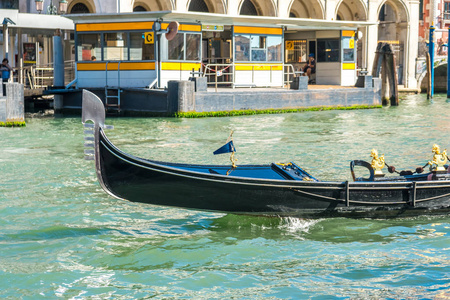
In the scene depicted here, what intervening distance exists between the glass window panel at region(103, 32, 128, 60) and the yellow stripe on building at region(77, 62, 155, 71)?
26cm

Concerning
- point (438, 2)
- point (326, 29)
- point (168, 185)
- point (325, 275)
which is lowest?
point (325, 275)

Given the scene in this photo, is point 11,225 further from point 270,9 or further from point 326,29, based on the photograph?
point 270,9

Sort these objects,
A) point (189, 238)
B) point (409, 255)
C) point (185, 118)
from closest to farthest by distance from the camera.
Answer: point (409, 255), point (189, 238), point (185, 118)

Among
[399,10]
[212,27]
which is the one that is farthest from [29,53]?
[399,10]

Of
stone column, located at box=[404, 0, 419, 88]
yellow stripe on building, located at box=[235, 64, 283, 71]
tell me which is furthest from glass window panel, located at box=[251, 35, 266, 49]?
stone column, located at box=[404, 0, 419, 88]

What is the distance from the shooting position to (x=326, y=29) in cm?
2980

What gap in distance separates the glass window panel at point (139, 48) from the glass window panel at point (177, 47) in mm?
673

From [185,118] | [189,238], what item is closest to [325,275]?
[189,238]

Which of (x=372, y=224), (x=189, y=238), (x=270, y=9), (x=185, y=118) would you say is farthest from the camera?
(x=270, y=9)

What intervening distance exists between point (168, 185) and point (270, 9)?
2688 centimetres

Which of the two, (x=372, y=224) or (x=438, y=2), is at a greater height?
(x=438, y=2)

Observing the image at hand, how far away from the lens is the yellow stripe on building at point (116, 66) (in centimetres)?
2423

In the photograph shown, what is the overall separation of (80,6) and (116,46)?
25.2 feet

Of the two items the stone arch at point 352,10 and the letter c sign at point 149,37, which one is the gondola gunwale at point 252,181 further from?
the stone arch at point 352,10
